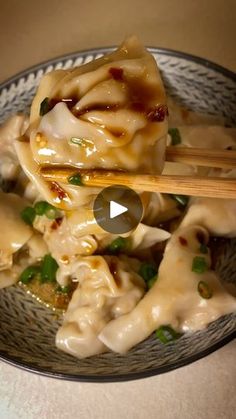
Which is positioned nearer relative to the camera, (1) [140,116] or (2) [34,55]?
(1) [140,116]

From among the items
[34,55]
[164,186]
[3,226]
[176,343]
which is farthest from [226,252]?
[34,55]

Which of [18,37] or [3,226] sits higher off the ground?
[18,37]

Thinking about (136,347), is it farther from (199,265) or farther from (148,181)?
(148,181)

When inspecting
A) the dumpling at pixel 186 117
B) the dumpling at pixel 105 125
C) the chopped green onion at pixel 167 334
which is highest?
the dumpling at pixel 105 125

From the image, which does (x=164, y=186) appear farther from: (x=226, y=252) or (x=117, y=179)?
(x=226, y=252)

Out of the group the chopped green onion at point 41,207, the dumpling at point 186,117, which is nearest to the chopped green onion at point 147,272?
the chopped green onion at point 41,207

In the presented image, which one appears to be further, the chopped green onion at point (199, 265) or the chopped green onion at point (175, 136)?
the chopped green onion at point (175, 136)

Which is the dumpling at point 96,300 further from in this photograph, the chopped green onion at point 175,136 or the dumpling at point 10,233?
the chopped green onion at point 175,136

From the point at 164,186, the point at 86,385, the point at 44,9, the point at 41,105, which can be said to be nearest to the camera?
the point at 164,186
